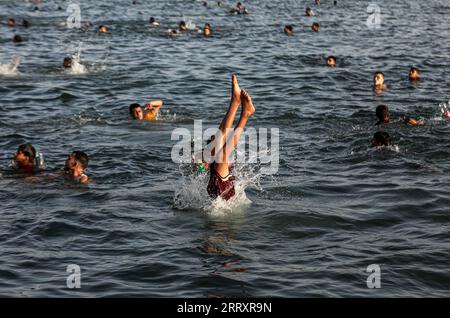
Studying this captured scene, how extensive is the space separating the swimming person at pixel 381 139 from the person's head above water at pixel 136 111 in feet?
20.0

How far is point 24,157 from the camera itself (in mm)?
13836

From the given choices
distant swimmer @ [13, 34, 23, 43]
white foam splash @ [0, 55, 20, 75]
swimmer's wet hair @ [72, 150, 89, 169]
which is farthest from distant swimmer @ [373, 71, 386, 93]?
distant swimmer @ [13, 34, 23, 43]

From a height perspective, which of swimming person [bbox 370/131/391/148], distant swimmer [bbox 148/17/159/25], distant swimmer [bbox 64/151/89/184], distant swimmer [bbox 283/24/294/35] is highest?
distant swimmer [bbox 148/17/159/25]

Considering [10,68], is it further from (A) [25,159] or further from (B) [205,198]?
(B) [205,198]

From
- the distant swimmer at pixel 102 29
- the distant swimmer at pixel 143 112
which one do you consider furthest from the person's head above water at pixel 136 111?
the distant swimmer at pixel 102 29

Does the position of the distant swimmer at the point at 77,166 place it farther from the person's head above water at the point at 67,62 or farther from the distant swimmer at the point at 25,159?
the person's head above water at the point at 67,62

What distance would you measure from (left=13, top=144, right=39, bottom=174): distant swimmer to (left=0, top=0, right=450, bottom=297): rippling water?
0.23m

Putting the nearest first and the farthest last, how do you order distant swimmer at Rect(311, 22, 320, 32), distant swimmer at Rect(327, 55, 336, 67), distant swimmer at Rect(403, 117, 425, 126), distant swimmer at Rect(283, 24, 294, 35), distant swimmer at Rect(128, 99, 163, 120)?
distant swimmer at Rect(403, 117, 425, 126)
distant swimmer at Rect(128, 99, 163, 120)
distant swimmer at Rect(327, 55, 336, 67)
distant swimmer at Rect(283, 24, 294, 35)
distant swimmer at Rect(311, 22, 320, 32)

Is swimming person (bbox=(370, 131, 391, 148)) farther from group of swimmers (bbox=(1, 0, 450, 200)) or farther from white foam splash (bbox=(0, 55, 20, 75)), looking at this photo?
white foam splash (bbox=(0, 55, 20, 75))

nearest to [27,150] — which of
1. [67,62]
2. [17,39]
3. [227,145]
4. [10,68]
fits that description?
[227,145]

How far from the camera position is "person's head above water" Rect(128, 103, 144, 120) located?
18.1 metres

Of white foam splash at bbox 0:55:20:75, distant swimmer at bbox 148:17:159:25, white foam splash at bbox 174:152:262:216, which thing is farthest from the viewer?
distant swimmer at bbox 148:17:159:25

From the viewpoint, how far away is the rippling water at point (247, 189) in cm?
972

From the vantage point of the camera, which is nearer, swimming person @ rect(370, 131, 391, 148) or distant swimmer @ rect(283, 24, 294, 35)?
swimming person @ rect(370, 131, 391, 148)
